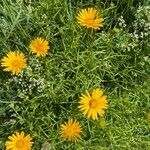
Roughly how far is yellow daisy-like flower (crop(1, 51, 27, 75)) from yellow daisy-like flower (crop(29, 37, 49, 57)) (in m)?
0.08

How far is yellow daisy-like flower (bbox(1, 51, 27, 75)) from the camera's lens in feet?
9.30

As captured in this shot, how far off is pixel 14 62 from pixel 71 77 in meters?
0.41

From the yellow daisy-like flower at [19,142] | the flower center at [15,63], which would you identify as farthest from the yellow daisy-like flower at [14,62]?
the yellow daisy-like flower at [19,142]

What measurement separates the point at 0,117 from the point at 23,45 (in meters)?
0.46

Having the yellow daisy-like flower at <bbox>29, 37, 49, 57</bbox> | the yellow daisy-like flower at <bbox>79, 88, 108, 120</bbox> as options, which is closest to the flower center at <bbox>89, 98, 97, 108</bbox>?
the yellow daisy-like flower at <bbox>79, 88, 108, 120</bbox>

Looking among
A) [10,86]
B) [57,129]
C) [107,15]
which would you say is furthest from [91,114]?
[107,15]

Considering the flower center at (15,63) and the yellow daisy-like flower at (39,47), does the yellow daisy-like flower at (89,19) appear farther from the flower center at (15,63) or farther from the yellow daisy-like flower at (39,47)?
the flower center at (15,63)

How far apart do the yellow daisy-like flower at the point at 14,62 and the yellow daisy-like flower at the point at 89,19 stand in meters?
0.40

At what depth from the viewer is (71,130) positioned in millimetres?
2760

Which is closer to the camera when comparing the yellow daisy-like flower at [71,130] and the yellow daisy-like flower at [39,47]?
the yellow daisy-like flower at [71,130]

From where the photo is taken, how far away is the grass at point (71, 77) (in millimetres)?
2953

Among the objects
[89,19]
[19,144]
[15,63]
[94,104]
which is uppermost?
[89,19]

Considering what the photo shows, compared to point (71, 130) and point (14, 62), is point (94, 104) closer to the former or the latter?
point (71, 130)

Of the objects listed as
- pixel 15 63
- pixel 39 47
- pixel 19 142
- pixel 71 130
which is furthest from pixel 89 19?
pixel 19 142
